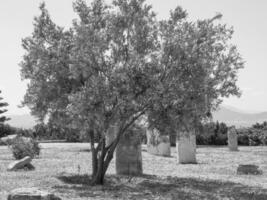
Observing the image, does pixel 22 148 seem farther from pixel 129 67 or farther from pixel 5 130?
pixel 5 130

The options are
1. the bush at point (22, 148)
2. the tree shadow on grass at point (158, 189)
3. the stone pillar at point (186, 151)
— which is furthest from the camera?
the bush at point (22, 148)

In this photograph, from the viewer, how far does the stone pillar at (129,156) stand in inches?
715

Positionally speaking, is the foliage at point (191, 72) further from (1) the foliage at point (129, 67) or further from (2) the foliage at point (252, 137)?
(2) the foliage at point (252, 137)

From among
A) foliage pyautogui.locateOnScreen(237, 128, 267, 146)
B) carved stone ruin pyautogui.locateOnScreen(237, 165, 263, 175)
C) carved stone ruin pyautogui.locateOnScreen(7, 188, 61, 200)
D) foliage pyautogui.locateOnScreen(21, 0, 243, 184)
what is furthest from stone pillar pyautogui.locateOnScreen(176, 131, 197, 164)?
foliage pyautogui.locateOnScreen(237, 128, 267, 146)

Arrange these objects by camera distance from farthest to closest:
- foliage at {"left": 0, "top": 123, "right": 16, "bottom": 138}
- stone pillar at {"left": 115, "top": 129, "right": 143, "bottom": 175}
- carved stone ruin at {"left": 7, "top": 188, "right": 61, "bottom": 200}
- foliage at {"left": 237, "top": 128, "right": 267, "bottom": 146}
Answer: foliage at {"left": 0, "top": 123, "right": 16, "bottom": 138} → foliage at {"left": 237, "top": 128, "right": 267, "bottom": 146} → stone pillar at {"left": 115, "top": 129, "right": 143, "bottom": 175} → carved stone ruin at {"left": 7, "top": 188, "right": 61, "bottom": 200}

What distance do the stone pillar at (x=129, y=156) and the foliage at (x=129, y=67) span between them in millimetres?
3893

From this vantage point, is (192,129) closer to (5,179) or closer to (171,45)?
(171,45)

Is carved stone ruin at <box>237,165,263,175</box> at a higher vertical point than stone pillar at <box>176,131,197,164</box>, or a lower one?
lower

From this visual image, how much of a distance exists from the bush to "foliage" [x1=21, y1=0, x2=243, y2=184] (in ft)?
34.8

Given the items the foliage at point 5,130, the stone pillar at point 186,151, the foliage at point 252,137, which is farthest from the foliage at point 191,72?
the foliage at point 5,130

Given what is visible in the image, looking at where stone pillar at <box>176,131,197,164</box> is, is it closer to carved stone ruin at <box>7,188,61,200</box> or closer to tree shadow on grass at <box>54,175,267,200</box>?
tree shadow on grass at <box>54,175,267,200</box>

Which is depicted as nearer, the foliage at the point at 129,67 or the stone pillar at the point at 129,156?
the foliage at the point at 129,67

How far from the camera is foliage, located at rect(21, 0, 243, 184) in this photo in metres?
12.7

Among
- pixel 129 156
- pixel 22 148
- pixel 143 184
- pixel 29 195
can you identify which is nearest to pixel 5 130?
pixel 22 148
